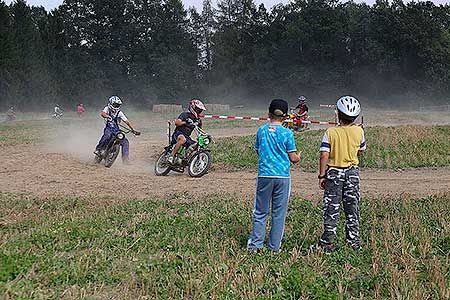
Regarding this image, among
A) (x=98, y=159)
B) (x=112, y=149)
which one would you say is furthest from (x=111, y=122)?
(x=98, y=159)

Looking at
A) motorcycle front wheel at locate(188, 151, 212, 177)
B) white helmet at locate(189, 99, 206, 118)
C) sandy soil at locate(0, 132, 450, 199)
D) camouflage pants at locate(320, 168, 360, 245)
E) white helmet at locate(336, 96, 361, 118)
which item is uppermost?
white helmet at locate(336, 96, 361, 118)

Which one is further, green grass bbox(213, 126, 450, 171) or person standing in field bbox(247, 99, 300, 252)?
green grass bbox(213, 126, 450, 171)

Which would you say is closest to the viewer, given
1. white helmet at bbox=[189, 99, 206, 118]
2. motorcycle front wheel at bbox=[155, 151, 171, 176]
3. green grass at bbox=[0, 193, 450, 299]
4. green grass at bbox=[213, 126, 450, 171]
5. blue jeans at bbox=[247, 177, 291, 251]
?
green grass at bbox=[0, 193, 450, 299]

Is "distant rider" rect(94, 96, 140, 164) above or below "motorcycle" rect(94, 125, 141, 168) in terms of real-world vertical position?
above

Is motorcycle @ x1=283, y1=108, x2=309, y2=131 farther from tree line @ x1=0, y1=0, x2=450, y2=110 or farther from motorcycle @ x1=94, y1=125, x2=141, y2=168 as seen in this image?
tree line @ x1=0, y1=0, x2=450, y2=110

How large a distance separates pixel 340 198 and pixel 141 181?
673cm

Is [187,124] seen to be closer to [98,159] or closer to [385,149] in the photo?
[98,159]

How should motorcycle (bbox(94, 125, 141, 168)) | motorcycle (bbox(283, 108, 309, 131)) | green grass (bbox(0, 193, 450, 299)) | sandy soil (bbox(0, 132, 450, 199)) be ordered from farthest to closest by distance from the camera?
motorcycle (bbox(283, 108, 309, 131)), motorcycle (bbox(94, 125, 141, 168)), sandy soil (bbox(0, 132, 450, 199)), green grass (bbox(0, 193, 450, 299))

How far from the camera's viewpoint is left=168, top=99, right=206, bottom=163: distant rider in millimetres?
13508

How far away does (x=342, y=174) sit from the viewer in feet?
22.1

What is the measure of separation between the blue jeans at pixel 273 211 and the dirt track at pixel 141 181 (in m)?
3.83

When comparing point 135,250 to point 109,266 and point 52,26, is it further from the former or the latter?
point 52,26

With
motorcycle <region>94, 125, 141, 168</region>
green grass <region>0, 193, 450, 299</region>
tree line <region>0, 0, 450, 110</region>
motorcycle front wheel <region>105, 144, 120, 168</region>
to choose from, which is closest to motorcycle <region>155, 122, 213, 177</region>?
motorcycle <region>94, 125, 141, 168</region>

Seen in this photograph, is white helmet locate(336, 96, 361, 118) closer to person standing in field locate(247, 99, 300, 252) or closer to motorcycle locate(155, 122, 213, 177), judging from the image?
person standing in field locate(247, 99, 300, 252)
